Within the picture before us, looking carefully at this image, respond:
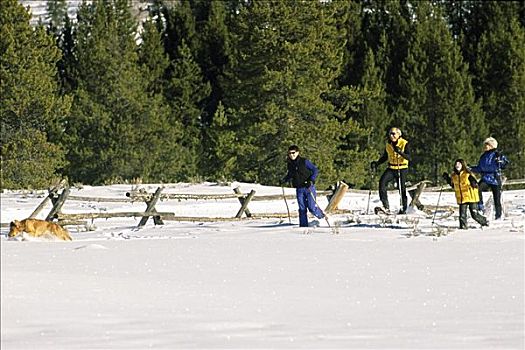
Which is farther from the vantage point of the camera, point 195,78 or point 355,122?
point 195,78

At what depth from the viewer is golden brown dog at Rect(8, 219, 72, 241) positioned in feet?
50.1

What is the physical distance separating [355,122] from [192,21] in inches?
470

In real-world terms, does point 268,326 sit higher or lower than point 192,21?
lower

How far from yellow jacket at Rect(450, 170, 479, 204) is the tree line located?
2115 cm

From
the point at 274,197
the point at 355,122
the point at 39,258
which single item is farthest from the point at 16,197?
the point at 355,122

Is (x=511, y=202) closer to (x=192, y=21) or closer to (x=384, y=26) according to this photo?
(x=384, y=26)

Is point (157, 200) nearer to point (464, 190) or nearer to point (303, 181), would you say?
point (303, 181)

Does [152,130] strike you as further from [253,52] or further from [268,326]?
[268,326]

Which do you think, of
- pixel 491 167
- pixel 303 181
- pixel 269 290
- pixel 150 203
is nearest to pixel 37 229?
pixel 150 203

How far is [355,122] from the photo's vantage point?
131ft

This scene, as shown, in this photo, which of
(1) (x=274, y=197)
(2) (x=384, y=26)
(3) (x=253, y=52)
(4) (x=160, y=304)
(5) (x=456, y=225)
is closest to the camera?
(4) (x=160, y=304)

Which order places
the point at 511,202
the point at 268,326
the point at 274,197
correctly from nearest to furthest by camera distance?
the point at 268,326 < the point at 274,197 < the point at 511,202

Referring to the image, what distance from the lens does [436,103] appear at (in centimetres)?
4175

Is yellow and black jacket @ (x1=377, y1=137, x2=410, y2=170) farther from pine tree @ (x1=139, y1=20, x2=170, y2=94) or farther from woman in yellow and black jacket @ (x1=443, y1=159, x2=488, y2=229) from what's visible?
pine tree @ (x1=139, y1=20, x2=170, y2=94)
